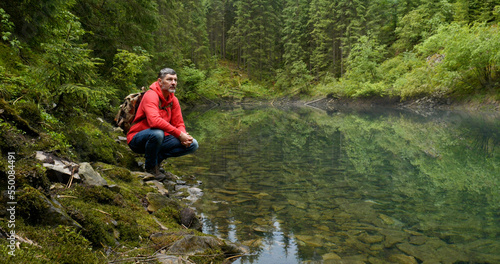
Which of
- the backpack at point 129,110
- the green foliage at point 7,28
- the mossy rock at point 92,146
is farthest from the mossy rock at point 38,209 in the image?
the green foliage at point 7,28

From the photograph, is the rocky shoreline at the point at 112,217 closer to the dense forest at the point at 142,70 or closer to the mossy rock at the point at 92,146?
the dense forest at the point at 142,70

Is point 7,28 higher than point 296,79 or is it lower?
lower

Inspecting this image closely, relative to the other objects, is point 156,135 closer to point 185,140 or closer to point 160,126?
point 160,126

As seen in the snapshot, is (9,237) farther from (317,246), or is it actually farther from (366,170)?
(366,170)

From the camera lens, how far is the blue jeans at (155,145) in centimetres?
464

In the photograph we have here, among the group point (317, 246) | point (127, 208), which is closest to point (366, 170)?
point (317, 246)

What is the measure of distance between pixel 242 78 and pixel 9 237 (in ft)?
181

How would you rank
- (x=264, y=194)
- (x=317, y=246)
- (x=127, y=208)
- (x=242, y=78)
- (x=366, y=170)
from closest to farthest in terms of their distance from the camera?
(x=127, y=208) < (x=317, y=246) < (x=264, y=194) < (x=366, y=170) < (x=242, y=78)

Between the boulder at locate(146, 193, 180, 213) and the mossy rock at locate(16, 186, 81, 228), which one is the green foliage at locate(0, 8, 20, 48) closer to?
the boulder at locate(146, 193, 180, 213)

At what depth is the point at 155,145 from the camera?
185 inches

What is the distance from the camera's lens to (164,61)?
25203mm

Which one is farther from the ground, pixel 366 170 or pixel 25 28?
pixel 25 28

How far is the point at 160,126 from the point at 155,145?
1.12ft

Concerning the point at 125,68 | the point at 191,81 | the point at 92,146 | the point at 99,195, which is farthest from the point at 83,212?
the point at 191,81
